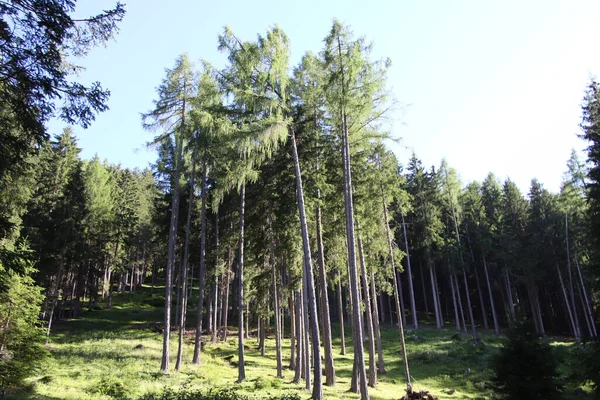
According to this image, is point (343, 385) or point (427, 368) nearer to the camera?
point (343, 385)

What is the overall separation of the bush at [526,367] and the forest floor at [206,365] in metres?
1.02

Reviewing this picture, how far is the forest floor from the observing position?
1447 cm

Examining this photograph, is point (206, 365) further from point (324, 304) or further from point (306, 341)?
point (324, 304)

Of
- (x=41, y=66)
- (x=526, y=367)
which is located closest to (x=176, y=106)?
(x=41, y=66)

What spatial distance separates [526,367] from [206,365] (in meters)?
16.0

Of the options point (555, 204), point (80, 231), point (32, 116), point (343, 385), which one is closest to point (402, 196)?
point (343, 385)

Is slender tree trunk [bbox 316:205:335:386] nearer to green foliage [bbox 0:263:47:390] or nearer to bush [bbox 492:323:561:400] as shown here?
bush [bbox 492:323:561:400]

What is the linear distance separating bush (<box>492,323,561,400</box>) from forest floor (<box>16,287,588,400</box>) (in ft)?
3.35

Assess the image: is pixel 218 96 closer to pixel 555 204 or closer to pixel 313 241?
pixel 313 241

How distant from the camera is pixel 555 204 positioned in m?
39.8

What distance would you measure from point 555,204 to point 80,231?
47706mm

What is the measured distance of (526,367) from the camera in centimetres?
1305

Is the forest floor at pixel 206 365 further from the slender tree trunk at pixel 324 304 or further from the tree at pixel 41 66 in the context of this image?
the tree at pixel 41 66

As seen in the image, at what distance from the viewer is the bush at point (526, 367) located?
12.6 m
